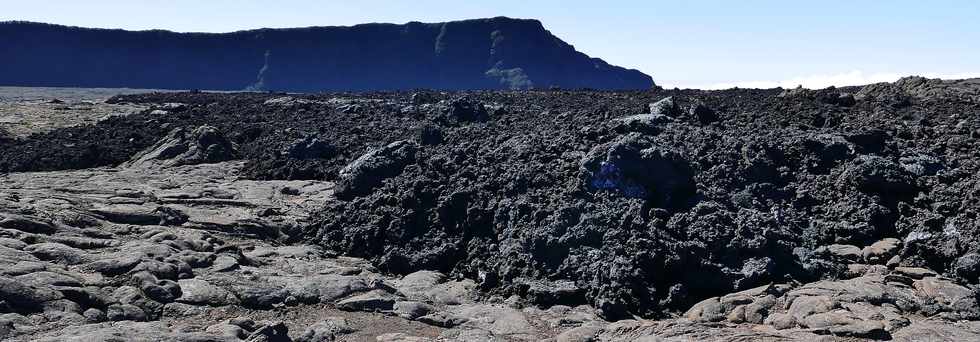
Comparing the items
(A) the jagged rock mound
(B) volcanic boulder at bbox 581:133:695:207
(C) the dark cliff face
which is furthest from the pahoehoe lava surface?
(C) the dark cliff face

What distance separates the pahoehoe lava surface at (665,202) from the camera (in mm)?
11438

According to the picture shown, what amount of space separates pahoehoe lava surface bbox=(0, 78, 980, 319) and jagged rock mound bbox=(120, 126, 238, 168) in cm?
423

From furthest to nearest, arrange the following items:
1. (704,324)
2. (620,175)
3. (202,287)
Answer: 1. (620,175)
2. (202,287)
3. (704,324)

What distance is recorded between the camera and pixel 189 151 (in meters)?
24.4

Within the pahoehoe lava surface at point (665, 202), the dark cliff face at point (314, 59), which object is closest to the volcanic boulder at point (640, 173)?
the pahoehoe lava surface at point (665, 202)

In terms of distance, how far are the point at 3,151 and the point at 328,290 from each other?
2053 centimetres

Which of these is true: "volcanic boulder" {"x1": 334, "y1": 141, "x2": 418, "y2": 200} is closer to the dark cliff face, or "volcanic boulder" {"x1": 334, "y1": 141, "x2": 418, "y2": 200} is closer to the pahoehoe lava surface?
the pahoehoe lava surface

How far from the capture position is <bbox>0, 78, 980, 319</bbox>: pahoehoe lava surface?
37.5 feet

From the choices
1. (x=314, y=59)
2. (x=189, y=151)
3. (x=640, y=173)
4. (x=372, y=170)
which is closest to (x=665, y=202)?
(x=640, y=173)

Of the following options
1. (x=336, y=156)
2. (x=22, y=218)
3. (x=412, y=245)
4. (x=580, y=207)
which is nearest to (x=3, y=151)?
(x=336, y=156)

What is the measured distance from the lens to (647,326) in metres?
9.83

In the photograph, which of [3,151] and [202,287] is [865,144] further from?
[3,151]

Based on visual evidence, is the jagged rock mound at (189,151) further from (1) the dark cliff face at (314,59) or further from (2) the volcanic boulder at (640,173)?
(1) the dark cliff face at (314,59)

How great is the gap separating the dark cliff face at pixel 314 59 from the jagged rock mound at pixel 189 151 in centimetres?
10217
